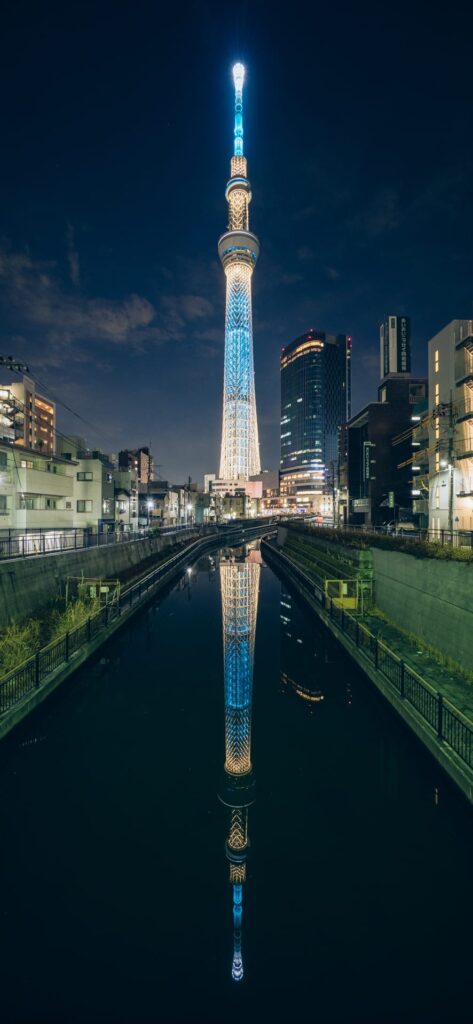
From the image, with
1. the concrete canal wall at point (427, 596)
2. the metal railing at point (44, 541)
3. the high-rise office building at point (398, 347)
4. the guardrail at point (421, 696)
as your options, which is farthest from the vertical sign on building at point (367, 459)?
the guardrail at point (421, 696)

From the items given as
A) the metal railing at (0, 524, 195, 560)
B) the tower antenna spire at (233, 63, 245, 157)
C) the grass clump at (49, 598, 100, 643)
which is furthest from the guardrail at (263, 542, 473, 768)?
the tower antenna spire at (233, 63, 245, 157)

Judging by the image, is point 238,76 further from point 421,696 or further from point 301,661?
point 421,696

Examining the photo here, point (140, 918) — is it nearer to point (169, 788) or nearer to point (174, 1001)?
point (174, 1001)

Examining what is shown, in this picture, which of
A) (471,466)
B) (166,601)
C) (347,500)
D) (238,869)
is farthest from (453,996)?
(347,500)

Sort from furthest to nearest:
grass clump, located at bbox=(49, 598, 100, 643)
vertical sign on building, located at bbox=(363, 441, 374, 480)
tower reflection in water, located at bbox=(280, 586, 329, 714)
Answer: vertical sign on building, located at bbox=(363, 441, 374, 480) → grass clump, located at bbox=(49, 598, 100, 643) → tower reflection in water, located at bbox=(280, 586, 329, 714)

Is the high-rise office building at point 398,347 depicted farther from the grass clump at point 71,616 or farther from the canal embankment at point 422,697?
the grass clump at point 71,616

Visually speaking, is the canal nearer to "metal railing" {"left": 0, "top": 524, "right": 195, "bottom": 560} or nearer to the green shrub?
the green shrub

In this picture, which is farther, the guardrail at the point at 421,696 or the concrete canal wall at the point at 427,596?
the concrete canal wall at the point at 427,596
